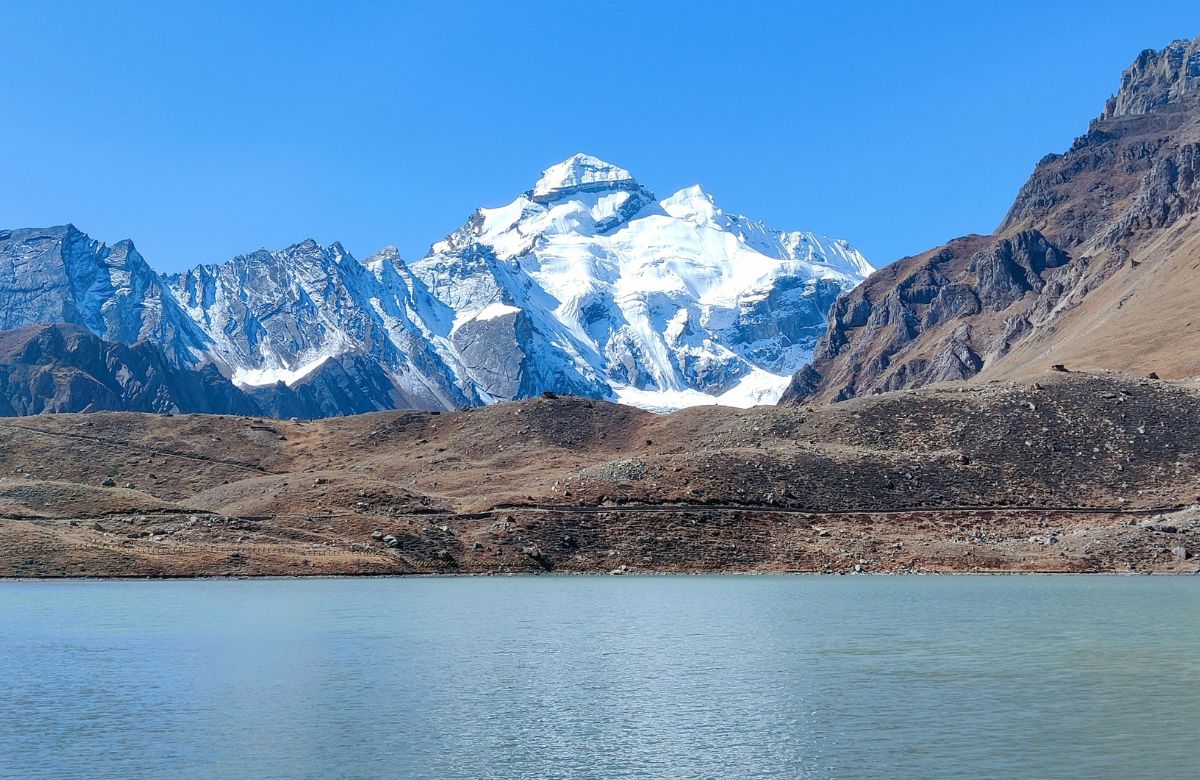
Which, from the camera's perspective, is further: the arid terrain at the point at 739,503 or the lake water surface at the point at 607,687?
the arid terrain at the point at 739,503

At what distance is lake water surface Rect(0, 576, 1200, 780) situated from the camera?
111 feet

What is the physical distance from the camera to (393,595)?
85250 mm

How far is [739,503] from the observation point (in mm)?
115500

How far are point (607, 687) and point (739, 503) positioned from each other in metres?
71.3

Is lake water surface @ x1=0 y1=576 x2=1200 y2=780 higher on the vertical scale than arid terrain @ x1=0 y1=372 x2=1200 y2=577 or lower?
lower

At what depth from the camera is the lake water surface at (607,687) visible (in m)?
33.7

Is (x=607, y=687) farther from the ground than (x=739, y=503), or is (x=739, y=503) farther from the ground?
(x=739, y=503)

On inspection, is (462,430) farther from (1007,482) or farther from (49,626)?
(49,626)

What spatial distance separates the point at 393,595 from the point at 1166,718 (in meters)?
58.1

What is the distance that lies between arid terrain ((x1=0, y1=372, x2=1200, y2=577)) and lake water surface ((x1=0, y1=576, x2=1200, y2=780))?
26212 mm

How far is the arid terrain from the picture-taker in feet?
344

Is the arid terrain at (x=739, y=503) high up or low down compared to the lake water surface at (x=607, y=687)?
up

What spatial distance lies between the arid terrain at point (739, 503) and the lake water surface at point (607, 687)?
86.0 ft

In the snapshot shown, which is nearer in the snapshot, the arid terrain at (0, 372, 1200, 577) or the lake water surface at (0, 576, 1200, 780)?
the lake water surface at (0, 576, 1200, 780)
